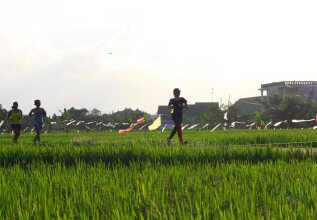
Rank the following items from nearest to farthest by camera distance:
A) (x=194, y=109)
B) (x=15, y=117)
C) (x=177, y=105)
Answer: (x=177, y=105)
(x=15, y=117)
(x=194, y=109)

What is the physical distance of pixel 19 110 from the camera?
15352mm

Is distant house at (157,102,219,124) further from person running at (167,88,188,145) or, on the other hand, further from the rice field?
the rice field

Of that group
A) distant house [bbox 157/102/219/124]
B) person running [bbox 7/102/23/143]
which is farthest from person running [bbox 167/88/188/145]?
distant house [bbox 157/102/219/124]

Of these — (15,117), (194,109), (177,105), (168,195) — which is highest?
(194,109)

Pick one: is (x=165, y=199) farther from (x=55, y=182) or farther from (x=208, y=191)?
(x=55, y=182)

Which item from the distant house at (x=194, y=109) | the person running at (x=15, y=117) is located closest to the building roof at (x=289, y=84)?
the distant house at (x=194, y=109)

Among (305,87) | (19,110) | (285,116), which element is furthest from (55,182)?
(305,87)

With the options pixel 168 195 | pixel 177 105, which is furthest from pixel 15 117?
pixel 168 195

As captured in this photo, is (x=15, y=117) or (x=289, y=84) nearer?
(x=15, y=117)

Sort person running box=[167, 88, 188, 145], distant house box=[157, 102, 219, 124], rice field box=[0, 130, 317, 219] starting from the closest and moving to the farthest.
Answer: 1. rice field box=[0, 130, 317, 219]
2. person running box=[167, 88, 188, 145]
3. distant house box=[157, 102, 219, 124]

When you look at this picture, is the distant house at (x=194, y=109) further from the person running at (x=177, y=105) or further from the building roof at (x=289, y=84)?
the person running at (x=177, y=105)

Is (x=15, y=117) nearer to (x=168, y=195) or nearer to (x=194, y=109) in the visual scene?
(x=168, y=195)

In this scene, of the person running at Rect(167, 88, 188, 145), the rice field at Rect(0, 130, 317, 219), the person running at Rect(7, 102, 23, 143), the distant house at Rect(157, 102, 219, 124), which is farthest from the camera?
the distant house at Rect(157, 102, 219, 124)

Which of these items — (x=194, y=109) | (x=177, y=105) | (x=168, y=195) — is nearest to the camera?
(x=168, y=195)
